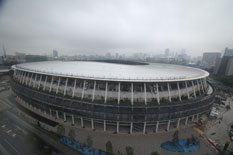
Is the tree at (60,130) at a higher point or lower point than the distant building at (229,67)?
lower

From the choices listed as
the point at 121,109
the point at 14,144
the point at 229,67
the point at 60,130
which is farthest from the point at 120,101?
the point at 229,67

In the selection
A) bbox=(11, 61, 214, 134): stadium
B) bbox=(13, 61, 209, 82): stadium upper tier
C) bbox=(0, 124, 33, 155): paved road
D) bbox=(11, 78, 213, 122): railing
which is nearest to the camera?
bbox=(0, 124, 33, 155): paved road

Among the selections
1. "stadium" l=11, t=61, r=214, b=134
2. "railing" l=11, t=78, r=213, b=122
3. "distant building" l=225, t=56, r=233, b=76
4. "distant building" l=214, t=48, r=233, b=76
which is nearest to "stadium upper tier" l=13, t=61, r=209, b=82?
"stadium" l=11, t=61, r=214, b=134

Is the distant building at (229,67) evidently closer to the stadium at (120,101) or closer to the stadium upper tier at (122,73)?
the stadium upper tier at (122,73)

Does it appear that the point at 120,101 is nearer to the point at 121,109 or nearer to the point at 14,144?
the point at 121,109

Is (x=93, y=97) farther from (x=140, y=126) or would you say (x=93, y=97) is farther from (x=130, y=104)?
(x=140, y=126)

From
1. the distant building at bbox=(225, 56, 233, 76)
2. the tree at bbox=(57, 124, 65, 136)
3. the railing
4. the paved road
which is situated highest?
the distant building at bbox=(225, 56, 233, 76)

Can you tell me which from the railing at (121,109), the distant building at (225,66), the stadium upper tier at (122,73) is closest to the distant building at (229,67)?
the distant building at (225,66)

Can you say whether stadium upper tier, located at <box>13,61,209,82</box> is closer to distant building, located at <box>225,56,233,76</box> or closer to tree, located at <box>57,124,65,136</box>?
tree, located at <box>57,124,65,136</box>

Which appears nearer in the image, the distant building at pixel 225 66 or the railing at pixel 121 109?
the railing at pixel 121 109

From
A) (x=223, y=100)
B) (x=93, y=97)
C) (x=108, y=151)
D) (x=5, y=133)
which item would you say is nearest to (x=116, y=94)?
(x=93, y=97)

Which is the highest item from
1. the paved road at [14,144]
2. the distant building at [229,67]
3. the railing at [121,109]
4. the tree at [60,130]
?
the distant building at [229,67]

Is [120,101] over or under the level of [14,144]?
over

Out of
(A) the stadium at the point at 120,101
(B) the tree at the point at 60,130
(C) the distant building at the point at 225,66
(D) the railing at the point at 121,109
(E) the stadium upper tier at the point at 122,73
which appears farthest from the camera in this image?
(C) the distant building at the point at 225,66
